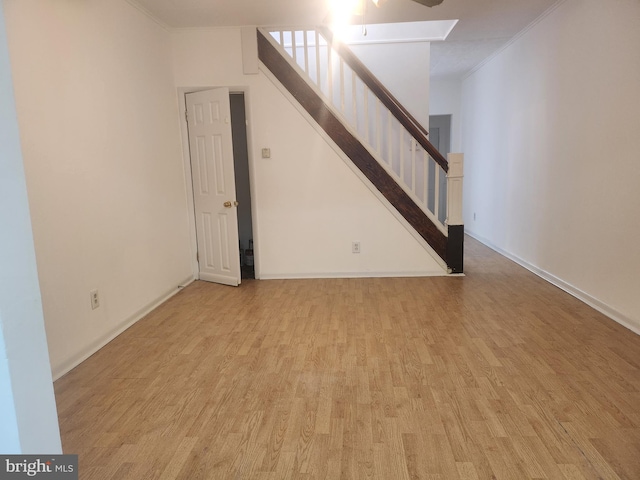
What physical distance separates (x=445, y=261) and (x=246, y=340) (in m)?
2.47

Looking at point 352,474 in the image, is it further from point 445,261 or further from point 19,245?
point 445,261

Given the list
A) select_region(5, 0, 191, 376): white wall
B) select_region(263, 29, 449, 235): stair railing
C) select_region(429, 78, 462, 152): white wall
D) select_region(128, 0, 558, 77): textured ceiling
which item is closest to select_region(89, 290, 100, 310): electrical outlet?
select_region(5, 0, 191, 376): white wall

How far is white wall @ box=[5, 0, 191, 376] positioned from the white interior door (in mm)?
359

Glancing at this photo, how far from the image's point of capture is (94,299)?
2895mm

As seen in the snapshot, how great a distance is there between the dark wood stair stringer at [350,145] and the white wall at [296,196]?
5.0 inches

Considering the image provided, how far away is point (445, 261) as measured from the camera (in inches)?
178

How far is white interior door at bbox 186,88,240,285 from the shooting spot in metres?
4.29

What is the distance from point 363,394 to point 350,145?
2.82 meters

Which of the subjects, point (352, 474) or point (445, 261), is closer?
point (352, 474)

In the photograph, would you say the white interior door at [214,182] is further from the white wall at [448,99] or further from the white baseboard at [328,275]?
the white wall at [448,99]

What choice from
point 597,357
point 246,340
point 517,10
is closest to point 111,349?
point 246,340

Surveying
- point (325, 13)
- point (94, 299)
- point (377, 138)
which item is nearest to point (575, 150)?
point (377, 138)

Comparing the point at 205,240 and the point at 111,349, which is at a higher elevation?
the point at 205,240

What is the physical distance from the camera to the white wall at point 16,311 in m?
0.91
